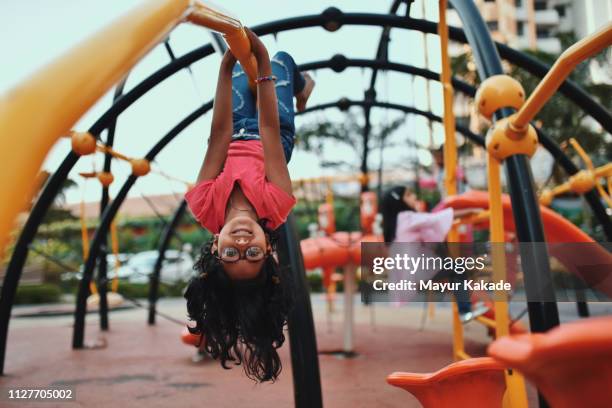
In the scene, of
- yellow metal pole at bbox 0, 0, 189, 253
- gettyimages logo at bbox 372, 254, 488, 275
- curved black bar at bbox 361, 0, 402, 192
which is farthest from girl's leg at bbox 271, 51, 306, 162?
curved black bar at bbox 361, 0, 402, 192

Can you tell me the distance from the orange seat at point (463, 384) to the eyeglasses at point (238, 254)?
75 cm

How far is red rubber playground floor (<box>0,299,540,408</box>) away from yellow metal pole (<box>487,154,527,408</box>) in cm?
110

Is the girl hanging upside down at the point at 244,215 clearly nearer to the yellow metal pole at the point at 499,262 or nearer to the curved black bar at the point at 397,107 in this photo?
the yellow metal pole at the point at 499,262

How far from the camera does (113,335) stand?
7.10 meters

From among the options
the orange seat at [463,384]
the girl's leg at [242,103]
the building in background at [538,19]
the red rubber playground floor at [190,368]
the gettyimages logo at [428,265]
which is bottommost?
the red rubber playground floor at [190,368]

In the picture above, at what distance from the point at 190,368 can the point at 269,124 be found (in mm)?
3411

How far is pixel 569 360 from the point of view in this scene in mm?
1029

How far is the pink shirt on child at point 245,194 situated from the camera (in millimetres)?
2312

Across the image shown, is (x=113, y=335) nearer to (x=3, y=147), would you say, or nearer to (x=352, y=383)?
(x=352, y=383)

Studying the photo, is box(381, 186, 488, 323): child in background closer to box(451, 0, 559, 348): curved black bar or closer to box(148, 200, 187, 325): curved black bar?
box(451, 0, 559, 348): curved black bar

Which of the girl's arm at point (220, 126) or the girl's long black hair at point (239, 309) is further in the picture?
the girl's long black hair at point (239, 309)

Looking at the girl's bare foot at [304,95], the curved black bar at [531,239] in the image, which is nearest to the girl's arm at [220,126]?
the girl's bare foot at [304,95]

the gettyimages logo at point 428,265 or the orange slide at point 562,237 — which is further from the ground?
the orange slide at point 562,237

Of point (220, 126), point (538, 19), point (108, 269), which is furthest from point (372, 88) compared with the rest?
point (538, 19)
